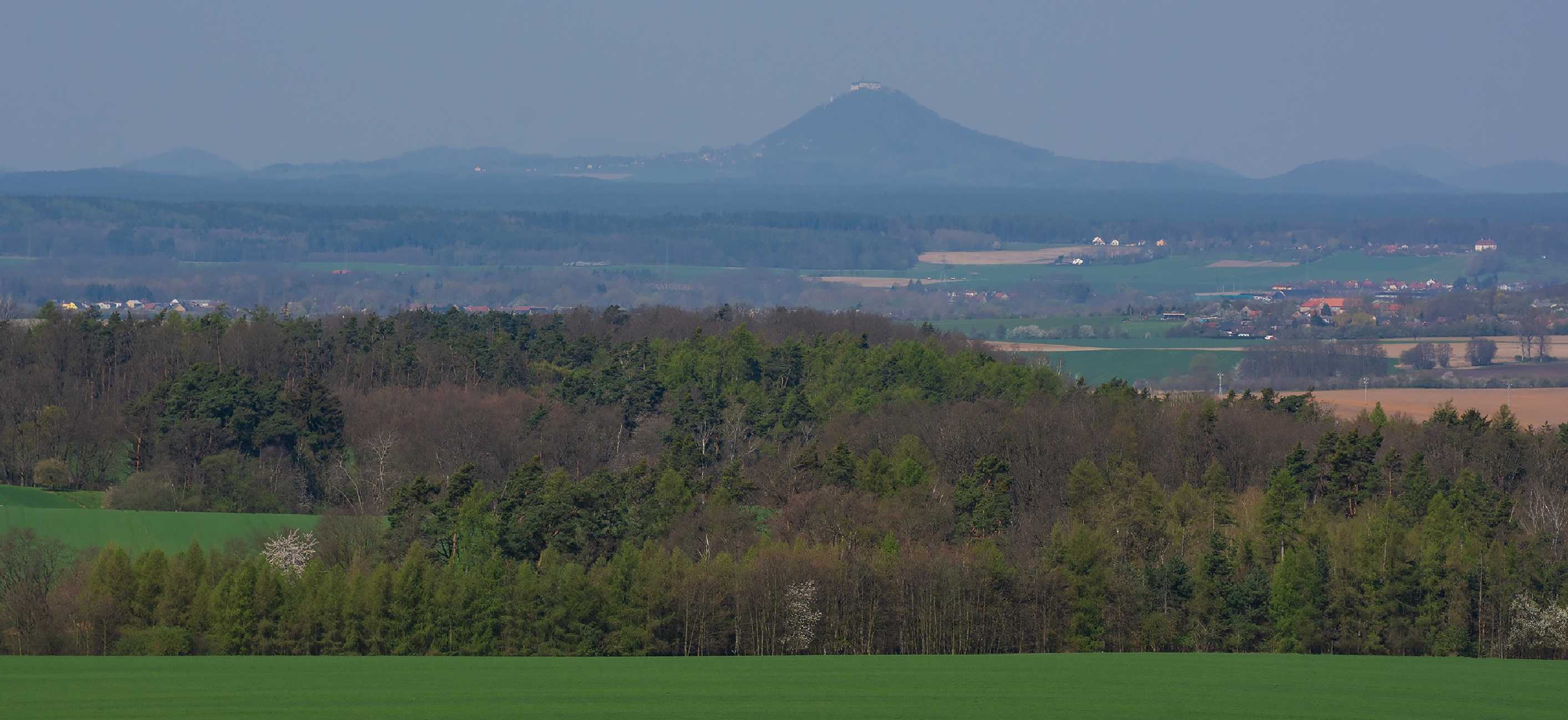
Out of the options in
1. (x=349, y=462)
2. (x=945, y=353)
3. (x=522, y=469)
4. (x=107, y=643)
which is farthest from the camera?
(x=945, y=353)

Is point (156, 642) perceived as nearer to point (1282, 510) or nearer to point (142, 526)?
Answer: point (142, 526)

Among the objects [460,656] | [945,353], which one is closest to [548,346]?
[945,353]

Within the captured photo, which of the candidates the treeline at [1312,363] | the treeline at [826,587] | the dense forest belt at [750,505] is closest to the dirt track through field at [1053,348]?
the treeline at [1312,363]

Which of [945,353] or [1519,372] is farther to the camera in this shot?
[1519,372]

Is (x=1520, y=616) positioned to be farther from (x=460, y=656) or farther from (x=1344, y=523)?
(x=460, y=656)

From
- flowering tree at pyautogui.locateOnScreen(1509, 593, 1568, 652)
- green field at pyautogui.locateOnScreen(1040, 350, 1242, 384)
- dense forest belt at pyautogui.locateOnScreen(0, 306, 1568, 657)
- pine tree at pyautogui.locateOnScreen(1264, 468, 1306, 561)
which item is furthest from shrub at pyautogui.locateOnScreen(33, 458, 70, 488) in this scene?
green field at pyautogui.locateOnScreen(1040, 350, 1242, 384)

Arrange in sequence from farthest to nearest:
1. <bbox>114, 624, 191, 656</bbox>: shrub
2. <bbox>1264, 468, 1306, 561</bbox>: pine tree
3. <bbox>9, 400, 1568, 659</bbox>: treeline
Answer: <bbox>1264, 468, 1306, 561</bbox>: pine tree → <bbox>9, 400, 1568, 659</bbox>: treeline → <bbox>114, 624, 191, 656</bbox>: shrub

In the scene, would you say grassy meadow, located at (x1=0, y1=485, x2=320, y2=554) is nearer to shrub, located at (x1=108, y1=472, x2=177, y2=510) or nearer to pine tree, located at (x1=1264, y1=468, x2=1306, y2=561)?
shrub, located at (x1=108, y1=472, x2=177, y2=510)
